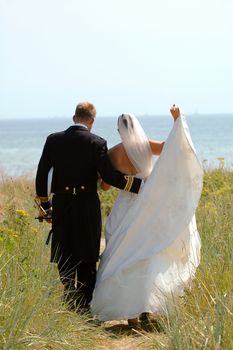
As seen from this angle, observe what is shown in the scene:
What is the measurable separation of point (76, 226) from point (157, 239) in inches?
28.0

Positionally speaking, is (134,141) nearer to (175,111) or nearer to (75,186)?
(175,111)

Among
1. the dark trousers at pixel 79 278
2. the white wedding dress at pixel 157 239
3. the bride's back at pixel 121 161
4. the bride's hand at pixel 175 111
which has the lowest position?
the dark trousers at pixel 79 278

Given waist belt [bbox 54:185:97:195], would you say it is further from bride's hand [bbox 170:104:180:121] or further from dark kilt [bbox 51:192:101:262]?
bride's hand [bbox 170:104:180:121]

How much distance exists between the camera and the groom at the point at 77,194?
23.2 feet

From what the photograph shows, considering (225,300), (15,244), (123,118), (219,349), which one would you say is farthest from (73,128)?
(219,349)

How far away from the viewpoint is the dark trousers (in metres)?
7.20

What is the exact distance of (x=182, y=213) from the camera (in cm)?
701

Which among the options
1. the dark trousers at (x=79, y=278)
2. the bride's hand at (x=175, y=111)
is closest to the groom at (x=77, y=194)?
the dark trousers at (x=79, y=278)

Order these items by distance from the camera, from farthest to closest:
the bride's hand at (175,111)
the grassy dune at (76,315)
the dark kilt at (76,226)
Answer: the dark kilt at (76,226), the bride's hand at (175,111), the grassy dune at (76,315)

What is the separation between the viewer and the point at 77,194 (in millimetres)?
7145

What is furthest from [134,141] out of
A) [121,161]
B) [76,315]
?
[76,315]

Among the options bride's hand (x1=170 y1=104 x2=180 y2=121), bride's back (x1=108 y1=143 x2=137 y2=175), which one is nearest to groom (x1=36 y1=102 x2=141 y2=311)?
bride's back (x1=108 y1=143 x2=137 y2=175)

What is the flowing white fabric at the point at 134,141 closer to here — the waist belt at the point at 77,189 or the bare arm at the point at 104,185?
the bare arm at the point at 104,185

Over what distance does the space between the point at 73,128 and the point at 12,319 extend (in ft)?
7.65
